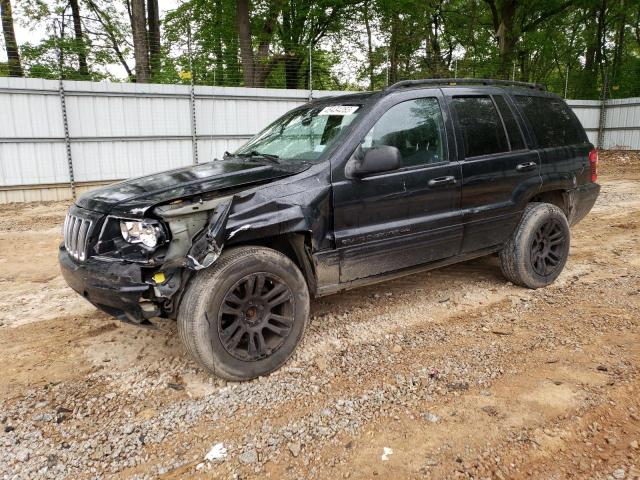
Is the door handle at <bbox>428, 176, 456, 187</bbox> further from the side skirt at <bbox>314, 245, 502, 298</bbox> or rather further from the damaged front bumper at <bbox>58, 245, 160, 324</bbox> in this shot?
the damaged front bumper at <bbox>58, 245, 160, 324</bbox>

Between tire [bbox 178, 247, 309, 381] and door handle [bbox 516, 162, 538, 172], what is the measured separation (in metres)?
2.32

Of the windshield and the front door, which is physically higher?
the windshield

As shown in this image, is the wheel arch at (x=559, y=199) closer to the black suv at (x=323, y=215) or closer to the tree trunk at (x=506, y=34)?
the black suv at (x=323, y=215)

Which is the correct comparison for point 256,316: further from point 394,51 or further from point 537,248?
point 394,51

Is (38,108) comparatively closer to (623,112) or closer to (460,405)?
(460,405)

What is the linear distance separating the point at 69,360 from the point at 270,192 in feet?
6.27

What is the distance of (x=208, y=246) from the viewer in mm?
2760

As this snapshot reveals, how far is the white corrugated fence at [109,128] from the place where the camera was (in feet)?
35.1

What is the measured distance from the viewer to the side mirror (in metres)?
→ 3.25

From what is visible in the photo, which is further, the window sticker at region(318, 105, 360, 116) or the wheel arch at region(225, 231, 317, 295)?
the window sticker at region(318, 105, 360, 116)

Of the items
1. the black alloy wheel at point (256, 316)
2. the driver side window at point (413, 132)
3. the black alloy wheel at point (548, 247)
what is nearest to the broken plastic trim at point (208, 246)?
the black alloy wheel at point (256, 316)

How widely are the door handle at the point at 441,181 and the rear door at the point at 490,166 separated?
5.5 inches

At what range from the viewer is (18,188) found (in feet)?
35.7

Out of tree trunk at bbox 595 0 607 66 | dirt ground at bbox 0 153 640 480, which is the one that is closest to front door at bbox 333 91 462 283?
dirt ground at bbox 0 153 640 480
